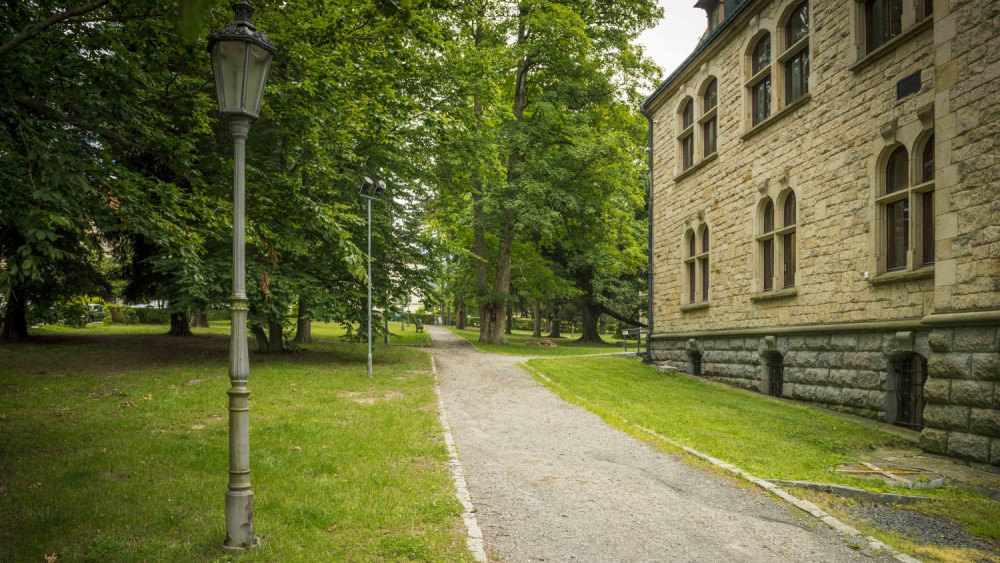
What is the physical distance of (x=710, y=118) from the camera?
56.7 feet

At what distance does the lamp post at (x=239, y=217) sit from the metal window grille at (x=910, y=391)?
9.89 metres

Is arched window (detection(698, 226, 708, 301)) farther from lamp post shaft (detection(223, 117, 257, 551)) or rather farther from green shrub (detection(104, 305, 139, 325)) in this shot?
green shrub (detection(104, 305, 139, 325))

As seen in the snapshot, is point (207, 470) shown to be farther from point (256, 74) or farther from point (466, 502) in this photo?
point (256, 74)

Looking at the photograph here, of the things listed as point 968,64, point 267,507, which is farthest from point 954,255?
point 267,507

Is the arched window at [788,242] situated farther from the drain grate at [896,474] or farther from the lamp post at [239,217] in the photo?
the lamp post at [239,217]

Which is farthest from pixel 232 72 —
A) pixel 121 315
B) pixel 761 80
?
pixel 121 315

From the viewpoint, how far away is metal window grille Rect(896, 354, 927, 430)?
9906mm

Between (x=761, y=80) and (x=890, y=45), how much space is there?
4589mm

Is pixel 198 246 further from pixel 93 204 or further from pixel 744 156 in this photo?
pixel 744 156

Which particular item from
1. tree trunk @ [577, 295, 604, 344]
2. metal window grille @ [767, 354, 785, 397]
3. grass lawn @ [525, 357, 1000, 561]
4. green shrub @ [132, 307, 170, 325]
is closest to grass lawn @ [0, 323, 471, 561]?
grass lawn @ [525, 357, 1000, 561]

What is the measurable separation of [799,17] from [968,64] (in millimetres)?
5905

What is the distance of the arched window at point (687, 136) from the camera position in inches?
731

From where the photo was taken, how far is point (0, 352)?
17531 millimetres

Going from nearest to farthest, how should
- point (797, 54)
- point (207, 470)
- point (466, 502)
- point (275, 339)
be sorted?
point (466, 502), point (207, 470), point (797, 54), point (275, 339)
